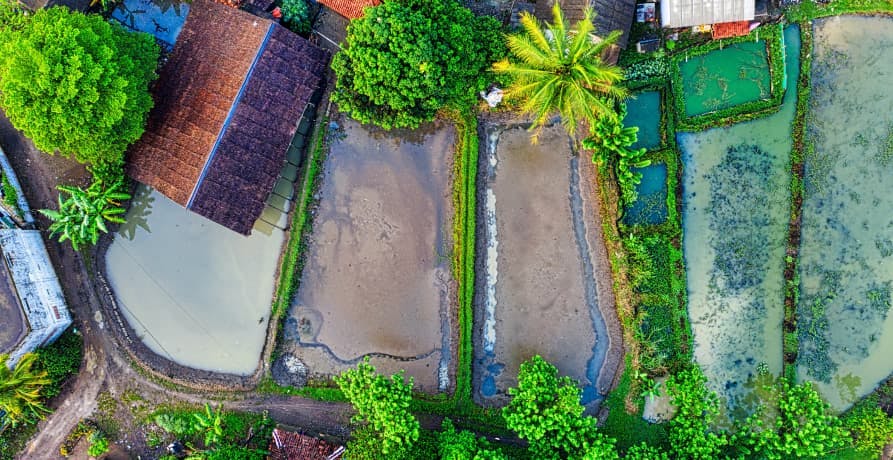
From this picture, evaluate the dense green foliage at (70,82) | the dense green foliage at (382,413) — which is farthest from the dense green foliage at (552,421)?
the dense green foliage at (70,82)

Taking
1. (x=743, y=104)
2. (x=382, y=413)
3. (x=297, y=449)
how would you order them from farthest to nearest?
(x=743, y=104)
(x=297, y=449)
(x=382, y=413)

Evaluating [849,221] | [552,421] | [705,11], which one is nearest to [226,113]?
[552,421]

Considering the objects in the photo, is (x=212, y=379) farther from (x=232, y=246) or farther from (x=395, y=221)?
(x=395, y=221)

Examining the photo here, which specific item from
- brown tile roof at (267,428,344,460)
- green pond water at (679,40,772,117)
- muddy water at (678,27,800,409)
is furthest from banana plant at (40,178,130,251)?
green pond water at (679,40,772,117)

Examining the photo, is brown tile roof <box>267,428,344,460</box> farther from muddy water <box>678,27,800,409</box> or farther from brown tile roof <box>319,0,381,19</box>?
brown tile roof <box>319,0,381,19</box>

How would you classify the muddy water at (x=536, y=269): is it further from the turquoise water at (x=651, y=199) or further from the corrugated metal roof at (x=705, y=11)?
the corrugated metal roof at (x=705, y=11)

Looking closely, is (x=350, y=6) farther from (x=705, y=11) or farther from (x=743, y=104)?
(x=743, y=104)
